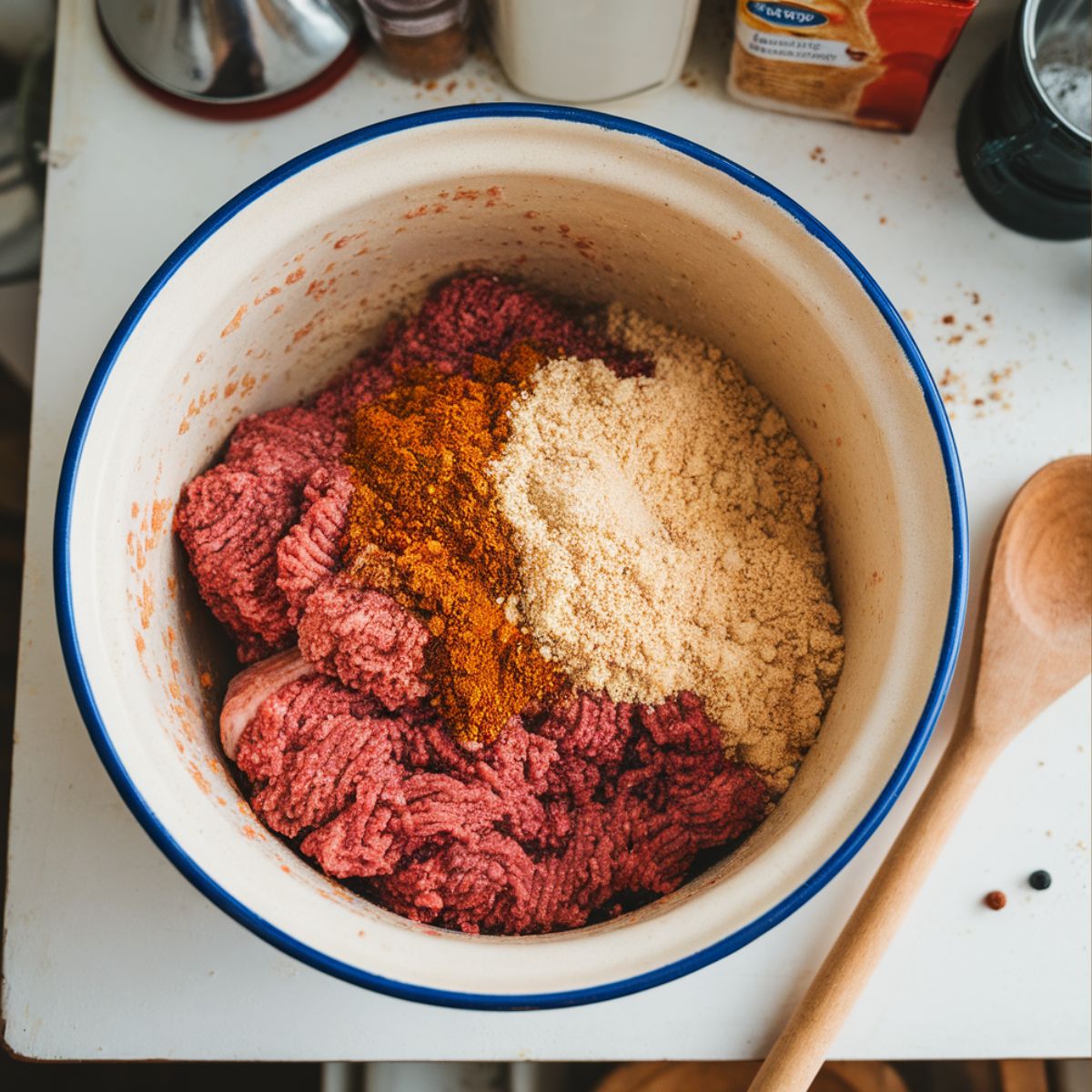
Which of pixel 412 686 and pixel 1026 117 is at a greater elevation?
pixel 1026 117

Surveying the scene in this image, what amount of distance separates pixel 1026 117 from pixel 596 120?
0.38 meters

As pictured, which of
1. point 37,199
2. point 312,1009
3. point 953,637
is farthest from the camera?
point 37,199

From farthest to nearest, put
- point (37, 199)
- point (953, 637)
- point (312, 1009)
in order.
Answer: point (37, 199)
point (312, 1009)
point (953, 637)

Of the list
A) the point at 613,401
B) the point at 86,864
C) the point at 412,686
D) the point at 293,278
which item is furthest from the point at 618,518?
the point at 86,864

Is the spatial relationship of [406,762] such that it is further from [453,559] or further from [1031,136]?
[1031,136]

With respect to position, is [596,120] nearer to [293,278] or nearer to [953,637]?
[293,278]

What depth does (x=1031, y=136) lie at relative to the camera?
843mm

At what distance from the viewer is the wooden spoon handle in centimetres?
83

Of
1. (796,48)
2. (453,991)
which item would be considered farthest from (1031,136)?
(453,991)

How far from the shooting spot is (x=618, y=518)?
80 cm

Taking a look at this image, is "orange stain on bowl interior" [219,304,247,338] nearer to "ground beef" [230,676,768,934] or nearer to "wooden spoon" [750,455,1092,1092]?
"ground beef" [230,676,768,934]

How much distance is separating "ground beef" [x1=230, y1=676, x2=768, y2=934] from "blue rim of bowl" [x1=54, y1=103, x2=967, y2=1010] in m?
0.10

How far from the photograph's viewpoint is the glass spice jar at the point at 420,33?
2.88 feet

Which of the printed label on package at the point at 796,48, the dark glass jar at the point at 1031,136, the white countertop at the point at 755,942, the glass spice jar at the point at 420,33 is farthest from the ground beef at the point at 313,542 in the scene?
the dark glass jar at the point at 1031,136
